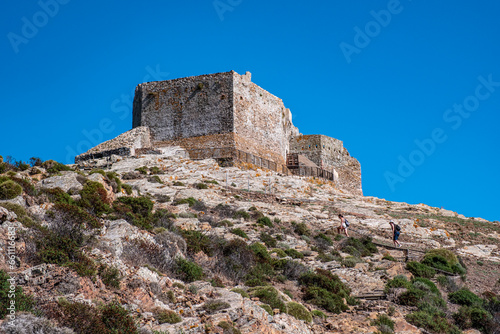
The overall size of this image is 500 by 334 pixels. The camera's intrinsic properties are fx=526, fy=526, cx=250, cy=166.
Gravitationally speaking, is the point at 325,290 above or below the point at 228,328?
above

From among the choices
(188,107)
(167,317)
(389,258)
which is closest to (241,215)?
(389,258)

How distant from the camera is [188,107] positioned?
137 feet

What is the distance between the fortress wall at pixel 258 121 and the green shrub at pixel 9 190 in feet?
76.8

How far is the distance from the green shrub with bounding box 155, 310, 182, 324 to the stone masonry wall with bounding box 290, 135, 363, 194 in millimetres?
42819

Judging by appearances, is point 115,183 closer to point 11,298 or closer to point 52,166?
point 52,166

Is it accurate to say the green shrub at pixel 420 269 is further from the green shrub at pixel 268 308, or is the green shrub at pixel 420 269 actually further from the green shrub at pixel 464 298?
the green shrub at pixel 268 308

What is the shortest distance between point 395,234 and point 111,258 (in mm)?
16155

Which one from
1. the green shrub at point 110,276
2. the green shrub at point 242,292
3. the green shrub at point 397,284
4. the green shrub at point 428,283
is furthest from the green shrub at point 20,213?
the green shrub at point 428,283

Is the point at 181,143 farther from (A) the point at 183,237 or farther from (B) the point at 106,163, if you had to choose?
(A) the point at 183,237

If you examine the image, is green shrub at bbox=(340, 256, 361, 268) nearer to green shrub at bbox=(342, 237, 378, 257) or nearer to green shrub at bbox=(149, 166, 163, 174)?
green shrub at bbox=(342, 237, 378, 257)

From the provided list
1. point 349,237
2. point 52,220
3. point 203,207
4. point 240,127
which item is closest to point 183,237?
point 52,220

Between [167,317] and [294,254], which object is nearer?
[167,317]

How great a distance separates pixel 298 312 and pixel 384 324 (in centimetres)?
274

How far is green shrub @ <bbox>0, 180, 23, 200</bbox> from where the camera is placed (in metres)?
16.5
